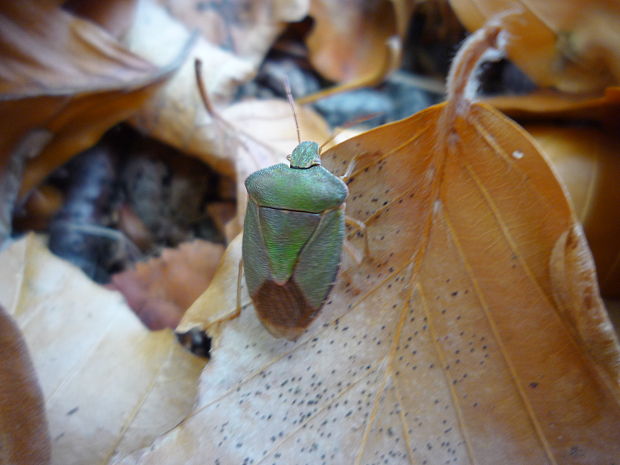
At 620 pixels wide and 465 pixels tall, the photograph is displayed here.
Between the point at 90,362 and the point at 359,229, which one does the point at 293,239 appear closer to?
the point at 359,229

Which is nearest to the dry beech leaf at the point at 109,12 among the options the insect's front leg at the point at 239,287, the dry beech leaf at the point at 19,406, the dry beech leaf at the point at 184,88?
the dry beech leaf at the point at 184,88

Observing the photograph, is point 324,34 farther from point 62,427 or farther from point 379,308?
point 62,427

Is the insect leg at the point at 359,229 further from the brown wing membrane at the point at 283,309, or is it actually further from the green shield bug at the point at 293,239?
the brown wing membrane at the point at 283,309

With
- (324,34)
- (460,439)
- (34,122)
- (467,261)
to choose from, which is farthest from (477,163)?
(34,122)

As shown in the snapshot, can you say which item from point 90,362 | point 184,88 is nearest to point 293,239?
point 90,362

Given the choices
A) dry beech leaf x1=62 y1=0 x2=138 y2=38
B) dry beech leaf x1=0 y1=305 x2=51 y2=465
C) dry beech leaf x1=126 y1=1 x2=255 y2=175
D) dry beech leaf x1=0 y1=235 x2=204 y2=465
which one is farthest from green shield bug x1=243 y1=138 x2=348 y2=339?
dry beech leaf x1=62 y1=0 x2=138 y2=38

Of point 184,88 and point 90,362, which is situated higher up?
point 184,88

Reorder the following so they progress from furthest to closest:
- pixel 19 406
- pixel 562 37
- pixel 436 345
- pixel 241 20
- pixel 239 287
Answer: pixel 241 20 → pixel 562 37 → pixel 239 287 → pixel 436 345 → pixel 19 406
